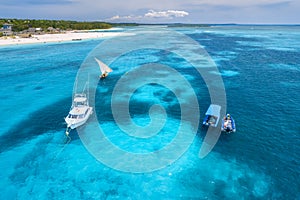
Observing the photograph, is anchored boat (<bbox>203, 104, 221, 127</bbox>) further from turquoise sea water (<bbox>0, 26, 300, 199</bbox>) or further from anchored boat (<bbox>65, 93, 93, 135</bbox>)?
anchored boat (<bbox>65, 93, 93, 135</bbox>)

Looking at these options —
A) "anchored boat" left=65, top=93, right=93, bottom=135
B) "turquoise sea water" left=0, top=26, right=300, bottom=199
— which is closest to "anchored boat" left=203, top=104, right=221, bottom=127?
"turquoise sea water" left=0, top=26, right=300, bottom=199

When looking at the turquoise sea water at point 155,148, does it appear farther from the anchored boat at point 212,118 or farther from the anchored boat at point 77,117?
the anchored boat at point 212,118

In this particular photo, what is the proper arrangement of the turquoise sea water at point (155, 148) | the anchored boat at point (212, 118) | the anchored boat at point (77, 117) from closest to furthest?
the turquoise sea water at point (155, 148), the anchored boat at point (77, 117), the anchored boat at point (212, 118)

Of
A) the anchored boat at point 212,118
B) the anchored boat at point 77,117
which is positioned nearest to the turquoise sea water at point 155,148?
the anchored boat at point 77,117

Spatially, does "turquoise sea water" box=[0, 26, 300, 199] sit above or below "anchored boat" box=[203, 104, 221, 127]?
below

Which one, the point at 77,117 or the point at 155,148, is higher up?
the point at 77,117

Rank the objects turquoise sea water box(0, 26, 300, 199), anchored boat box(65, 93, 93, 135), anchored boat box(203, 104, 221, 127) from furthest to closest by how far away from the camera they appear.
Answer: anchored boat box(203, 104, 221, 127) < anchored boat box(65, 93, 93, 135) < turquoise sea water box(0, 26, 300, 199)

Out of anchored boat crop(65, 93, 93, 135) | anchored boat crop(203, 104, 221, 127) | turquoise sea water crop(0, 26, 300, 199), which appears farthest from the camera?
anchored boat crop(203, 104, 221, 127)

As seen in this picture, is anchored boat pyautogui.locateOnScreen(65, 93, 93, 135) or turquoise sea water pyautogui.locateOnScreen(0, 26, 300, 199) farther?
anchored boat pyautogui.locateOnScreen(65, 93, 93, 135)

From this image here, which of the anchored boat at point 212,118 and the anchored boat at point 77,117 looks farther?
the anchored boat at point 212,118

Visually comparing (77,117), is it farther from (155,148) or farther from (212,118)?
(212,118)

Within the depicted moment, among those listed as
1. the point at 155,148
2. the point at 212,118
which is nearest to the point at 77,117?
the point at 155,148

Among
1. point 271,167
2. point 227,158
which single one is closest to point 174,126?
point 227,158

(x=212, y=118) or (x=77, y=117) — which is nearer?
(x=77, y=117)
